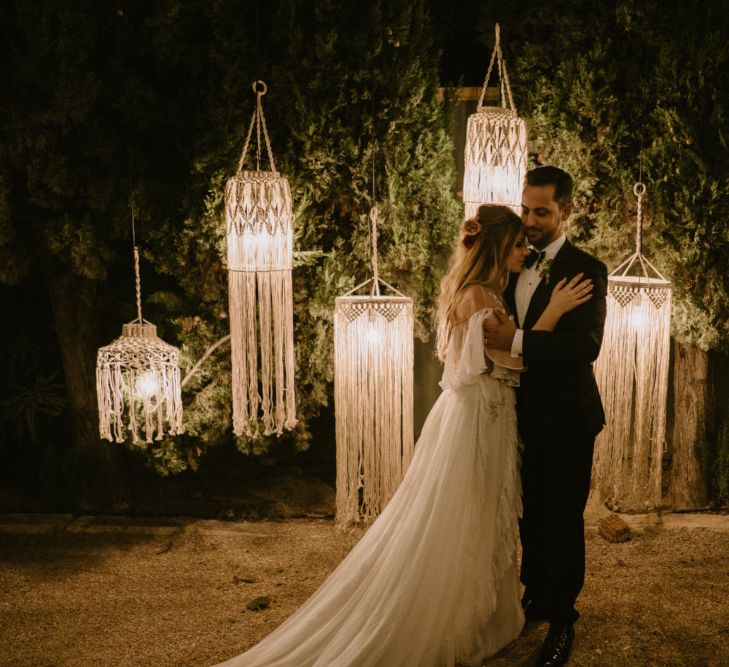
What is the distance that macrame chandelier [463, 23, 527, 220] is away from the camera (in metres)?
3.69

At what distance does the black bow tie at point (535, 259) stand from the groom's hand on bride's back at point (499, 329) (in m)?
0.32

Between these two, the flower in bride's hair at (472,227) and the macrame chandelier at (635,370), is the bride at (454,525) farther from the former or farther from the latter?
the macrame chandelier at (635,370)

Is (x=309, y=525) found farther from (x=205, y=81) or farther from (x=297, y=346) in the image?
(x=205, y=81)

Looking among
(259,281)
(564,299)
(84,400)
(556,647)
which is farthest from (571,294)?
(84,400)

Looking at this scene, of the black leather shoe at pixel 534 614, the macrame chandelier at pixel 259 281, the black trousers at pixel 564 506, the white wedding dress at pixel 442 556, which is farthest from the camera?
the macrame chandelier at pixel 259 281

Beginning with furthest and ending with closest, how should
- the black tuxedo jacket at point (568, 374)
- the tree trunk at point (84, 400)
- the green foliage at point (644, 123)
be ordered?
the tree trunk at point (84, 400), the green foliage at point (644, 123), the black tuxedo jacket at point (568, 374)

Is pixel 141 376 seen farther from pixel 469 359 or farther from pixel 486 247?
pixel 486 247

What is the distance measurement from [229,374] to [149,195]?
3.50 ft

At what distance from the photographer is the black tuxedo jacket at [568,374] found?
2.90 m

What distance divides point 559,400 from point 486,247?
646mm

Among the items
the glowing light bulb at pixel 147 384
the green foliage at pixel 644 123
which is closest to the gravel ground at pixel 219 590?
the glowing light bulb at pixel 147 384

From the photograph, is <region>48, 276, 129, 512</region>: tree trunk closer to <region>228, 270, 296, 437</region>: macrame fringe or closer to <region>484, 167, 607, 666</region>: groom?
<region>228, 270, 296, 437</region>: macrame fringe

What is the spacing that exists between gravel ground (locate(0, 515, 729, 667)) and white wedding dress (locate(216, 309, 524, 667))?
13.6 inches

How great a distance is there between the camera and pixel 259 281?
3770 mm
